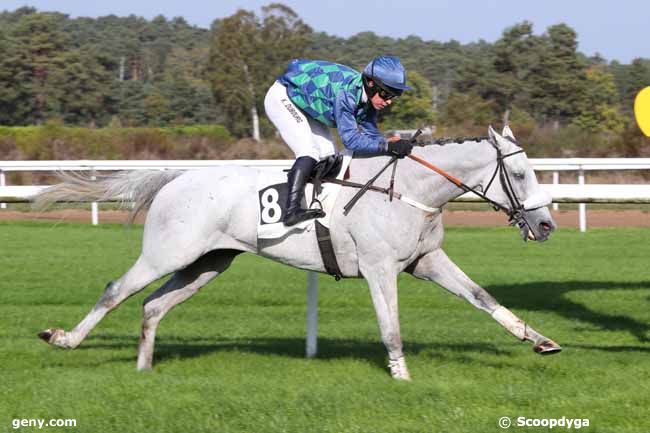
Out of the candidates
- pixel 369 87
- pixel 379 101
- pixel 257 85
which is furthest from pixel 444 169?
pixel 257 85

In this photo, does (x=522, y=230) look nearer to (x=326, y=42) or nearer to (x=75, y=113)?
(x=75, y=113)

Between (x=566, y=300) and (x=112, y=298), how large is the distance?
15.3 ft

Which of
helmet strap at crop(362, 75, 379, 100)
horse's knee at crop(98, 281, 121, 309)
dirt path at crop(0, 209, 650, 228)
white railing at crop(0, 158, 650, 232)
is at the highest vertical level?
helmet strap at crop(362, 75, 379, 100)

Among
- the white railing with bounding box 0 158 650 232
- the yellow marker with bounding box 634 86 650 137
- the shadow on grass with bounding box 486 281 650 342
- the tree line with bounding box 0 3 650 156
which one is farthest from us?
the tree line with bounding box 0 3 650 156

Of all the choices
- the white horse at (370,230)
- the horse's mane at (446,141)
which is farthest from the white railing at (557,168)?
the horse's mane at (446,141)

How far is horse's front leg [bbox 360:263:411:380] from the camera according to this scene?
6.09 m

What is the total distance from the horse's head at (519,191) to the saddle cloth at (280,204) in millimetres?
927

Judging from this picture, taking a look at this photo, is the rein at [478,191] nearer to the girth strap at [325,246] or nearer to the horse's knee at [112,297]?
the girth strap at [325,246]

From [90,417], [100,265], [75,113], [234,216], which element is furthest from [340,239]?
[75,113]

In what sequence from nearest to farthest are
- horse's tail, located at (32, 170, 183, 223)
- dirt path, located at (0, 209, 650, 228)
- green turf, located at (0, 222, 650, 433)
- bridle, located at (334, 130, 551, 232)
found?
green turf, located at (0, 222, 650, 433), bridle, located at (334, 130, 551, 232), horse's tail, located at (32, 170, 183, 223), dirt path, located at (0, 209, 650, 228)

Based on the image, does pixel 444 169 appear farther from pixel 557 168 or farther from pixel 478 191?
pixel 557 168

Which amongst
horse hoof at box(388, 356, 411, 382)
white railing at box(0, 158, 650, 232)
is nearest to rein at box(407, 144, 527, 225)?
horse hoof at box(388, 356, 411, 382)

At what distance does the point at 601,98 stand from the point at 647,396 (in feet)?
149

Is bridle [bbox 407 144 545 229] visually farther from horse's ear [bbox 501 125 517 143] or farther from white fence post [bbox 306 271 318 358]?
white fence post [bbox 306 271 318 358]
